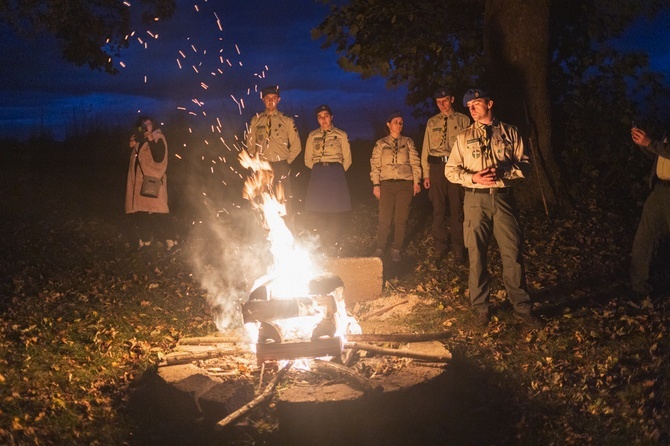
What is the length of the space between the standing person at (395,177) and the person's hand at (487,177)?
8.33 ft

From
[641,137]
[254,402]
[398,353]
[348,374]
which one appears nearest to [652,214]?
[641,137]

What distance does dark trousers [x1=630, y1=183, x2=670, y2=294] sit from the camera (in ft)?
23.4

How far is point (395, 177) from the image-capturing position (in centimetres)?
902

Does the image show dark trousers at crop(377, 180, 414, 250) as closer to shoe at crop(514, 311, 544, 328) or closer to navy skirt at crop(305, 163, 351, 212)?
navy skirt at crop(305, 163, 351, 212)

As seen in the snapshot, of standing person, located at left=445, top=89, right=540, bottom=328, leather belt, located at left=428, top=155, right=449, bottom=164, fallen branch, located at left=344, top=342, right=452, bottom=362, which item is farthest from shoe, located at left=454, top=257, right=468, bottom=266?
fallen branch, located at left=344, top=342, right=452, bottom=362

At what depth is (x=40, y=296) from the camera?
8125 millimetres

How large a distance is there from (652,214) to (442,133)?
9.44ft

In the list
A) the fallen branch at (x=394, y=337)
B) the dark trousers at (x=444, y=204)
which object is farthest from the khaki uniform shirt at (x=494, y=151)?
the dark trousers at (x=444, y=204)

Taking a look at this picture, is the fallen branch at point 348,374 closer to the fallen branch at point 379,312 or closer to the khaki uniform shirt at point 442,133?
the fallen branch at point 379,312

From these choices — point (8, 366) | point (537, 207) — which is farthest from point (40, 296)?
point (537, 207)

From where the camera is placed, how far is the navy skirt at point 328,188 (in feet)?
31.0

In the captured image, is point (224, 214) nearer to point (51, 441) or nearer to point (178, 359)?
point (178, 359)

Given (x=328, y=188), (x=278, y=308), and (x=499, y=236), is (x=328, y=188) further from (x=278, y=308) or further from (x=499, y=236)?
(x=278, y=308)

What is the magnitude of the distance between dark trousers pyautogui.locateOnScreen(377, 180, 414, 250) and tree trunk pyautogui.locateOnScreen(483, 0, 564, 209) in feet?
10.1
